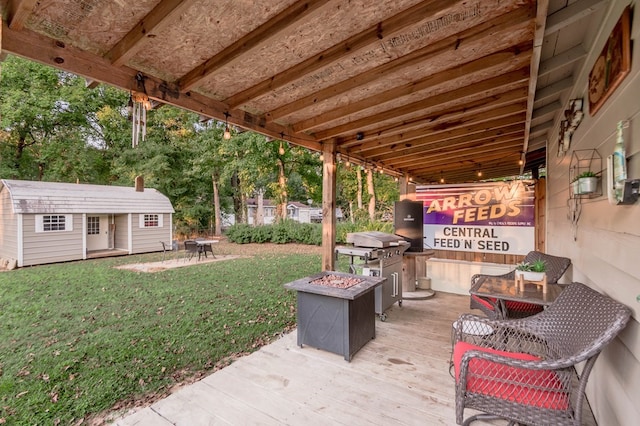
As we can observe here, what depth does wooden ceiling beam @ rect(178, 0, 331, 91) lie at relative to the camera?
6.03 ft

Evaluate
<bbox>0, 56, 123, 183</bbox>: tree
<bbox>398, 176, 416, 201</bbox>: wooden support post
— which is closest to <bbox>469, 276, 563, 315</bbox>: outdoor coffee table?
<bbox>398, 176, 416, 201</bbox>: wooden support post

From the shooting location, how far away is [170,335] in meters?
3.68

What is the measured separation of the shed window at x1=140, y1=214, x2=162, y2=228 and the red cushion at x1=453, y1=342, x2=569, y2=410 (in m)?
12.3

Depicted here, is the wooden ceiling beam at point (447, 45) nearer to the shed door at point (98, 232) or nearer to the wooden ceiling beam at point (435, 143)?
the wooden ceiling beam at point (435, 143)

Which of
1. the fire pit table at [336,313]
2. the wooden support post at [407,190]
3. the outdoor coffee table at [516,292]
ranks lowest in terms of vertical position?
the fire pit table at [336,313]

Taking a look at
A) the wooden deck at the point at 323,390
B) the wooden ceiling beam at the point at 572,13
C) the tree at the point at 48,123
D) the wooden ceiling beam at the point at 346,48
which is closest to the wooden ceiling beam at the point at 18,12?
the wooden ceiling beam at the point at 346,48

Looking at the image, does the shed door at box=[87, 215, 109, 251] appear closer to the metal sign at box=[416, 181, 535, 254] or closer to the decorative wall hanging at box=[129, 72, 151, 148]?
the decorative wall hanging at box=[129, 72, 151, 148]

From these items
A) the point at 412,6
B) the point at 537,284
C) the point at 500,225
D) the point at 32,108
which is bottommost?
the point at 537,284

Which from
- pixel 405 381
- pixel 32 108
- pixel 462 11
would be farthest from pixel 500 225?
pixel 32 108

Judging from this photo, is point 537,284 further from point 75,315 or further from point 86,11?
point 75,315

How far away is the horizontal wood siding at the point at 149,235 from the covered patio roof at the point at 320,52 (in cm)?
986

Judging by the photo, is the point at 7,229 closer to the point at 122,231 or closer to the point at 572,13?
the point at 122,231

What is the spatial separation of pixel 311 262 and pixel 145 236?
6920 millimetres

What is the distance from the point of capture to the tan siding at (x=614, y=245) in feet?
4.56
